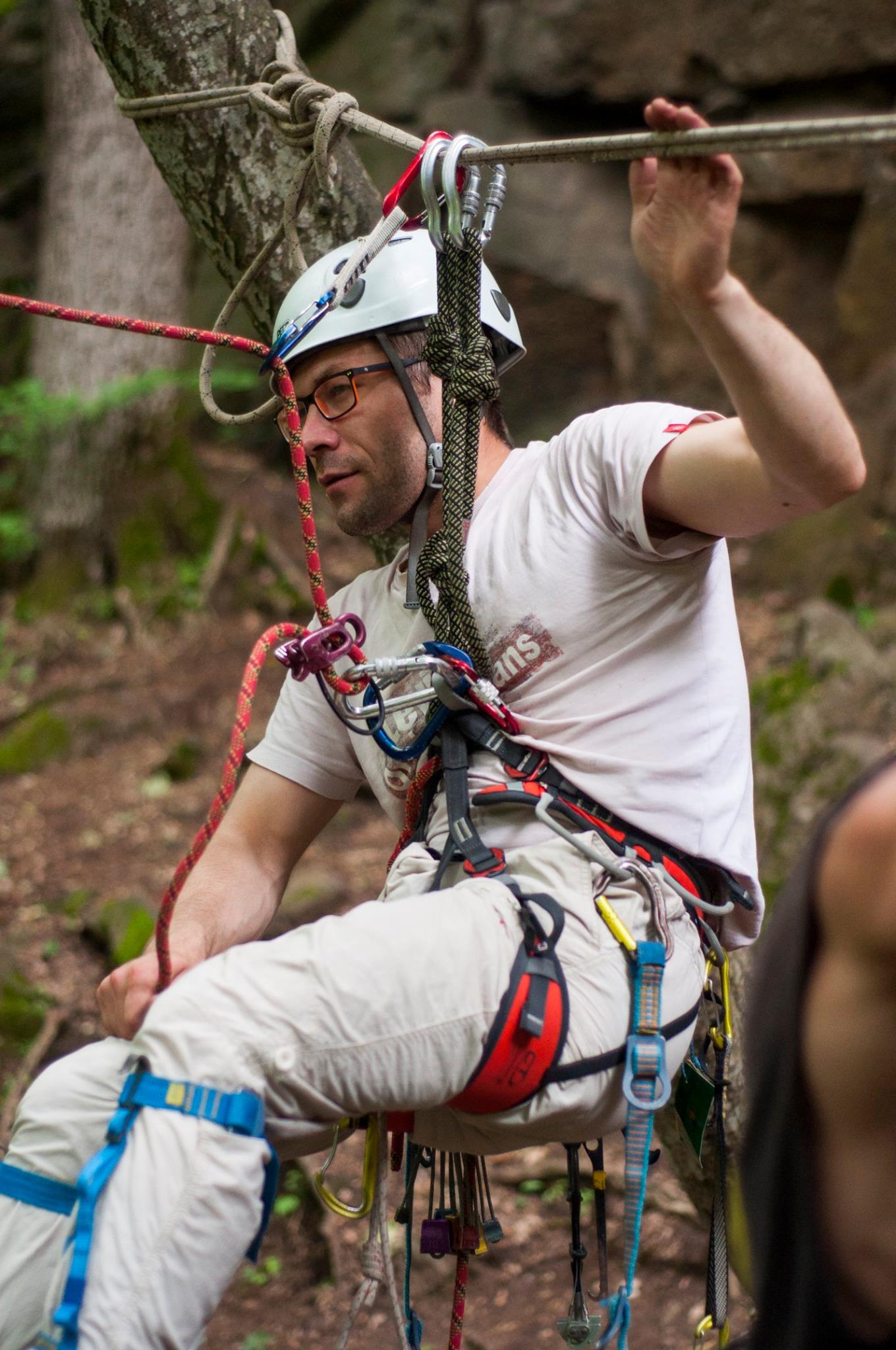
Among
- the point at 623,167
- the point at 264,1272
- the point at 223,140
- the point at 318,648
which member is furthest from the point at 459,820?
the point at 623,167

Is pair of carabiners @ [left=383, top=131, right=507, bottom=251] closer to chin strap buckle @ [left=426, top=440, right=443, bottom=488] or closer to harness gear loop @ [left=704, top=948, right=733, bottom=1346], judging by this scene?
chin strap buckle @ [left=426, top=440, right=443, bottom=488]

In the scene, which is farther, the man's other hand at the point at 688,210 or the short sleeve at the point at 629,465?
the short sleeve at the point at 629,465

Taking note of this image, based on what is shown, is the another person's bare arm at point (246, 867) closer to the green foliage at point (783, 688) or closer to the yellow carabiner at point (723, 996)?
the yellow carabiner at point (723, 996)

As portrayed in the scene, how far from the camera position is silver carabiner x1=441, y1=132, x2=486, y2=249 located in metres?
1.82

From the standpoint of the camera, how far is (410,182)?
80.7 inches

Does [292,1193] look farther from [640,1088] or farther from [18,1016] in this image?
[640,1088]

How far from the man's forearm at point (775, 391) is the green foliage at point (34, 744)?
4993 mm

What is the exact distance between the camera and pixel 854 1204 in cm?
103

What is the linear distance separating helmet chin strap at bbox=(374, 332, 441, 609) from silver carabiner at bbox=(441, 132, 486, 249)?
42 centimetres

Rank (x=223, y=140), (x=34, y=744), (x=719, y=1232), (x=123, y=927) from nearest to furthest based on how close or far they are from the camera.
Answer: (x=719, y=1232) → (x=223, y=140) → (x=123, y=927) → (x=34, y=744)

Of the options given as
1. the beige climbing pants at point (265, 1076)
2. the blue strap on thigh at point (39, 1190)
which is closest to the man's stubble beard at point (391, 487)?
the beige climbing pants at point (265, 1076)

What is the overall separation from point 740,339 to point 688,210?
0.17 meters

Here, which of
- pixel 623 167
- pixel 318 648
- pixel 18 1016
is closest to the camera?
pixel 318 648

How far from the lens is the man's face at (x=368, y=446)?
228 centimetres
